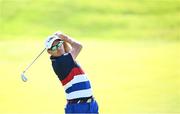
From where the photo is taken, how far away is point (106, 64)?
421 centimetres

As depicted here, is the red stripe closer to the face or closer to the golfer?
the golfer

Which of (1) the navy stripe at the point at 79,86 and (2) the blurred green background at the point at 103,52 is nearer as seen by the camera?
(1) the navy stripe at the point at 79,86

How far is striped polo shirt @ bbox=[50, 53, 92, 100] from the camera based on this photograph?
2.63m

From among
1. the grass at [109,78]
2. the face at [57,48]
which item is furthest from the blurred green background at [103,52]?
the face at [57,48]

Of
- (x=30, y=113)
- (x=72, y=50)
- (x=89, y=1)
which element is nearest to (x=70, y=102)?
(x=72, y=50)

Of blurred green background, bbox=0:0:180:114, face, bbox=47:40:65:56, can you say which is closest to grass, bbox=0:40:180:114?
blurred green background, bbox=0:0:180:114

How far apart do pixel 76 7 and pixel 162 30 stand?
685 millimetres

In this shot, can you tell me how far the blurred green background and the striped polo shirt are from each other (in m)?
1.22

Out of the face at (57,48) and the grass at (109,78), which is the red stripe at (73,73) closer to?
the face at (57,48)

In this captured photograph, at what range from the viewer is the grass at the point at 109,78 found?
3873 millimetres

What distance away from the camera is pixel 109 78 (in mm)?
4121

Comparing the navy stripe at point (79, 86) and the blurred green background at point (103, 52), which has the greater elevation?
the blurred green background at point (103, 52)

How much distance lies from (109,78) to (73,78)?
149 centimetres

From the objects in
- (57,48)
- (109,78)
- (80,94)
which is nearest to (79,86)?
(80,94)
